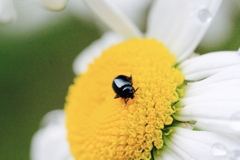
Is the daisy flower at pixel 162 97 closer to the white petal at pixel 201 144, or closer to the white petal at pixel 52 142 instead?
the white petal at pixel 201 144

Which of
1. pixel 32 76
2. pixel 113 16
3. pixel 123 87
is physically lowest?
pixel 123 87

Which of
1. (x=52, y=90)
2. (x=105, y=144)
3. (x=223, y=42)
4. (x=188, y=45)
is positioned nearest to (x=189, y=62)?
(x=188, y=45)

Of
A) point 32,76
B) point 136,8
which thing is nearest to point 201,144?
point 136,8

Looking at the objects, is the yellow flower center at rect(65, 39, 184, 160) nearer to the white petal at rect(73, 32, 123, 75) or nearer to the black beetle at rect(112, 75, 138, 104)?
the black beetle at rect(112, 75, 138, 104)

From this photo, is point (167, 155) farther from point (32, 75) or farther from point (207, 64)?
point (32, 75)

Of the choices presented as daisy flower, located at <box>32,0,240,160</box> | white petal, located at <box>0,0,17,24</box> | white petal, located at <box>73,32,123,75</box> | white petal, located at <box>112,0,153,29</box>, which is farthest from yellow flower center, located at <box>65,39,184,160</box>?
white petal, located at <box>112,0,153,29</box>

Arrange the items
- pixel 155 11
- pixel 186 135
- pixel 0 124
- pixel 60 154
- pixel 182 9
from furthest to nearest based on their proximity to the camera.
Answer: pixel 0 124 → pixel 60 154 → pixel 155 11 → pixel 182 9 → pixel 186 135

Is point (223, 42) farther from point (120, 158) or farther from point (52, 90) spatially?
point (52, 90)
